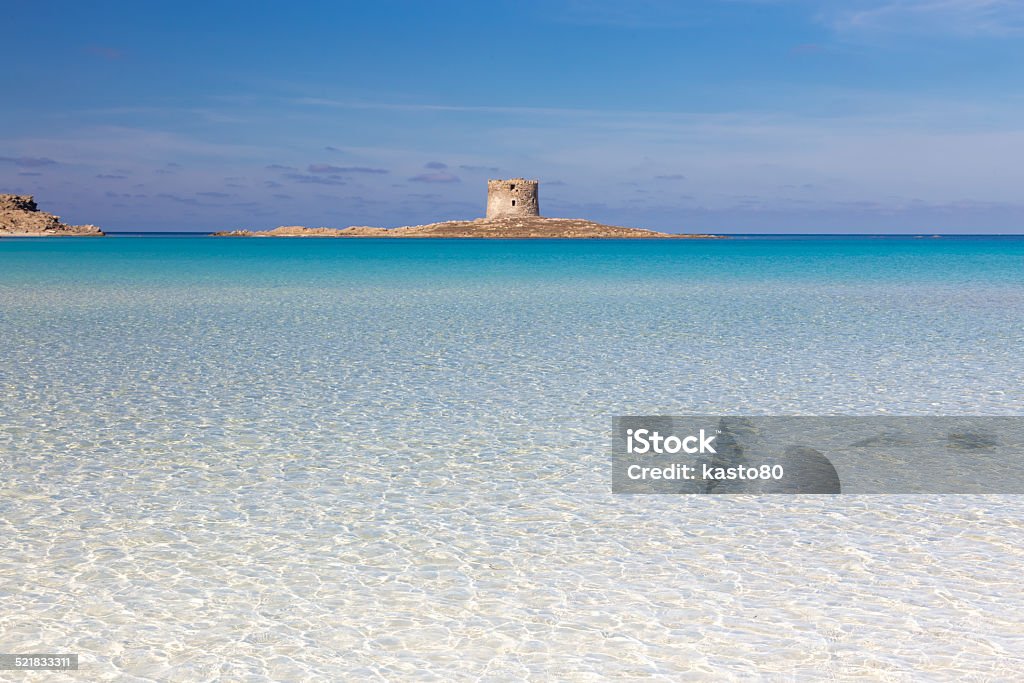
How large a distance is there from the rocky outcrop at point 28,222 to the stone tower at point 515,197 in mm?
66580

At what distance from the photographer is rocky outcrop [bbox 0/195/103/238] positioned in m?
135

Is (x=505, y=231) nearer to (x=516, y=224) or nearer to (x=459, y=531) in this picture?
(x=516, y=224)

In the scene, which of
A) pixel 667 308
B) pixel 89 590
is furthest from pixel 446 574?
pixel 667 308

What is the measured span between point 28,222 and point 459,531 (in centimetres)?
15099

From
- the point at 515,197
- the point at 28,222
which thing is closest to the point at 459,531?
the point at 515,197

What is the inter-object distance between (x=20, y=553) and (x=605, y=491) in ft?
10.2

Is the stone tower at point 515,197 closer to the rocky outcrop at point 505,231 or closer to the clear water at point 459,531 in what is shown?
the rocky outcrop at point 505,231

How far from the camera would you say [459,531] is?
496 cm

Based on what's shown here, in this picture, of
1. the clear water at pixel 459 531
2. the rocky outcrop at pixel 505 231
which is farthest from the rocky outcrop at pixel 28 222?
the clear water at pixel 459 531

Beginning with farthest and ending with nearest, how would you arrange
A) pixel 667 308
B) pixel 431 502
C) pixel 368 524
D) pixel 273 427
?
pixel 667 308
pixel 273 427
pixel 431 502
pixel 368 524

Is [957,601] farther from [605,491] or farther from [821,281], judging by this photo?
[821,281]

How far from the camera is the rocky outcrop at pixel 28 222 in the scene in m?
135

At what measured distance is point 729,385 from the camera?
921cm

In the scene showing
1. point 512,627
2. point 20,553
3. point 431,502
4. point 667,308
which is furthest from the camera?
point 667,308
